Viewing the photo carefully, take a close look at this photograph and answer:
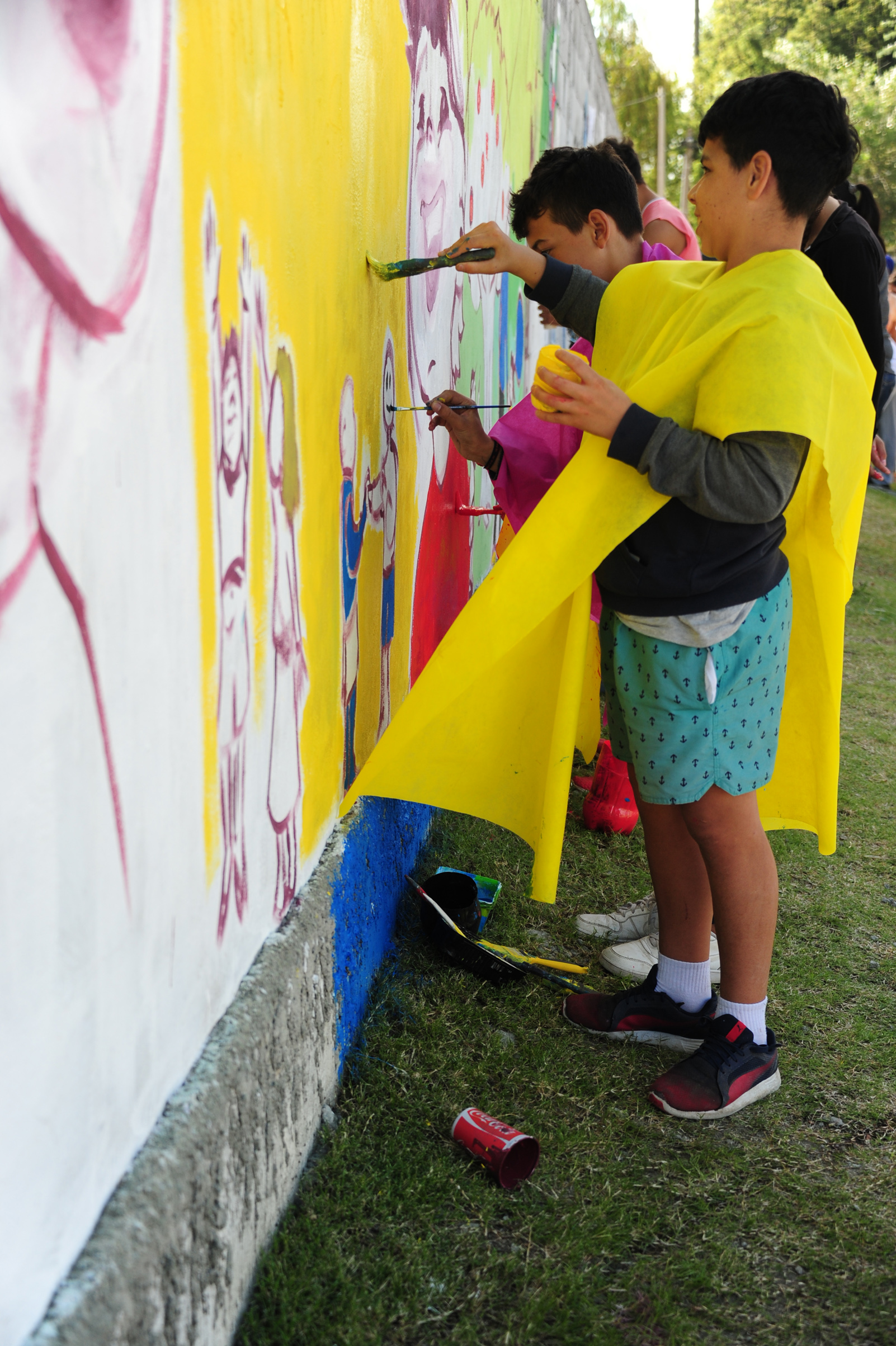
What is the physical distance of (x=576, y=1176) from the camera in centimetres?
181

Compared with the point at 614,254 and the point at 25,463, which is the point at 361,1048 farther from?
the point at 614,254

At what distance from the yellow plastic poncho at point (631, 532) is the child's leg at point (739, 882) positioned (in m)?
0.27

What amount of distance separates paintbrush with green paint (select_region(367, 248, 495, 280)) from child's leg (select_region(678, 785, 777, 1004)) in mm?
1070

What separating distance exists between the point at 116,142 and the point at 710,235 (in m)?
1.23

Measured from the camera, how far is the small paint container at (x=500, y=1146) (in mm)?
1739

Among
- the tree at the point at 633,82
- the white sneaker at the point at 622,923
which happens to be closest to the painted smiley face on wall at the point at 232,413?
the white sneaker at the point at 622,923

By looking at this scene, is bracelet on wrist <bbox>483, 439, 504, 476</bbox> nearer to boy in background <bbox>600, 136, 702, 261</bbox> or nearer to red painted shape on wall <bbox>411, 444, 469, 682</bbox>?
red painted shape on wall <bbox>411, 444, 469, 682</bbox>

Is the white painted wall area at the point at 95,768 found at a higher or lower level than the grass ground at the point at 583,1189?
higher

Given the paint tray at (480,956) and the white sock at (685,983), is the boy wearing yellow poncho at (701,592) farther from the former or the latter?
the paint tray at (480,956)

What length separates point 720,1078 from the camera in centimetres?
202

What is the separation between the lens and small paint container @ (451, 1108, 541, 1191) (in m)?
1.74

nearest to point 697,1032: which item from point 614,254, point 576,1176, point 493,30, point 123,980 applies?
point 576,1176

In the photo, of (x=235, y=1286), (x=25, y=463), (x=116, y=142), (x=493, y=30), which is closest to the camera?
(x=25, y=463)

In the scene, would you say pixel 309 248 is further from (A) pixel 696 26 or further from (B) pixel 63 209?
(A) pixel 696 26
